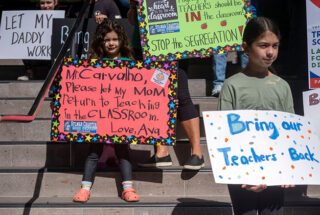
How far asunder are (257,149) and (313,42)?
6.38 feet

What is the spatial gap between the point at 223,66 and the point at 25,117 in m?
2.25

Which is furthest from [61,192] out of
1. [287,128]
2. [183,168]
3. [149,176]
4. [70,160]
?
[287,128]

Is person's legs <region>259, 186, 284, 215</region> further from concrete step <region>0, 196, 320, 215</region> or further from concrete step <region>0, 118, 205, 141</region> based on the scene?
concrete step <region>0, 118, 205, 141</region>

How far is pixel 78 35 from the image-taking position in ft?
14.9

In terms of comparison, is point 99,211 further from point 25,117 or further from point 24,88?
point 24,88

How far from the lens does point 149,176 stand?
11.4 feet

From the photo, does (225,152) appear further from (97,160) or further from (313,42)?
(313,42)

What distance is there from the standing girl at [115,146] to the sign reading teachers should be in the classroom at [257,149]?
4.17ft

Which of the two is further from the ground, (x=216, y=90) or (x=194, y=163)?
(x=216, y=90)

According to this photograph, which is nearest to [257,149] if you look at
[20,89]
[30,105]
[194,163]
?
[194,163]

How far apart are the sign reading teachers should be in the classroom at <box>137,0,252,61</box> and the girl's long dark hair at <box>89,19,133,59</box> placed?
0.64 ft

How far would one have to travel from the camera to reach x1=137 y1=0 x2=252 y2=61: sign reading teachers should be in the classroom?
3.78 meters

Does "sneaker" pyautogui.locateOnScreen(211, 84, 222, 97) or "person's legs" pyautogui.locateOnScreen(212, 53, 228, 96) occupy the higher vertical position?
"person's legs" pyautogui.locateOnScreen(212, 53, 228, 96)

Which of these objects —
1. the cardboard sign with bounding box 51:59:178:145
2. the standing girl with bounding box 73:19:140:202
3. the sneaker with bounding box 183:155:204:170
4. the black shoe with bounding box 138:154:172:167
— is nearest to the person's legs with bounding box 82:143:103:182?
the standing girl with bounding box 73:19:140:202
